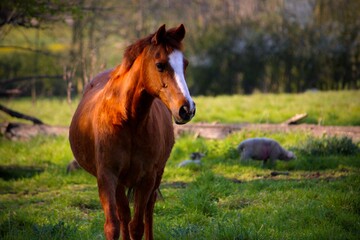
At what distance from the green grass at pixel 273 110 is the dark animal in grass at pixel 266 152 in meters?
3.29

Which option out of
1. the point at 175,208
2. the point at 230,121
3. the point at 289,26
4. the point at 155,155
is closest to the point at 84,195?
the point at 175,208

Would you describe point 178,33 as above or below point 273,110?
above

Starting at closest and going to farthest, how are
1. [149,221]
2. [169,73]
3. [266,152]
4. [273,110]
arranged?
1. [169,73]
2. [149,221]
3. [266,152]
4. [273,110]

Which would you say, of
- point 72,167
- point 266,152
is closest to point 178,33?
point 266,152

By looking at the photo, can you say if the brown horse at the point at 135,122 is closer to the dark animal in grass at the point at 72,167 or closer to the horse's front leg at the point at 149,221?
the horse's front leg at the point at 149,221

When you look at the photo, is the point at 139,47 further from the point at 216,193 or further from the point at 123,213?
the point at 216,193

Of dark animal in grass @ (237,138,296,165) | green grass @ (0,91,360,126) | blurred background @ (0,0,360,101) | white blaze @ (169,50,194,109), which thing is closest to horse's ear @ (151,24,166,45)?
white blaze @ (169,50,194,109)

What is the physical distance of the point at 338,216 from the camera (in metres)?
6.52

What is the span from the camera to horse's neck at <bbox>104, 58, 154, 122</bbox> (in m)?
5.08

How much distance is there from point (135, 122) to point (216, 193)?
310 cm

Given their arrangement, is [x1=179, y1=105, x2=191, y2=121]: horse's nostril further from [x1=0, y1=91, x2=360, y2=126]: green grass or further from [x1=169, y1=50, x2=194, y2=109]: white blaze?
[x1=0, y1=91, x2=360, y2=126]: green grass

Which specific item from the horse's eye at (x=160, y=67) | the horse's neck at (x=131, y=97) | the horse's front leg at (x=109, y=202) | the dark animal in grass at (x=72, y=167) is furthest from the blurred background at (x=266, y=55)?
the horse's eye at (x=160, y=67)

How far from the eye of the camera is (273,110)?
636 inches

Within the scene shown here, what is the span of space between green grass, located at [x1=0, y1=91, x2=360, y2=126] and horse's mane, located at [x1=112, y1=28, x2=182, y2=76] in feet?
29.8
